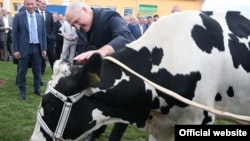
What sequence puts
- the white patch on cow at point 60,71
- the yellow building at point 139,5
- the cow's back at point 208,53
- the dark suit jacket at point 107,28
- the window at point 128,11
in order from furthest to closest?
the window at point 128,11
the yellow building at point 139,5
the dark suit jacket at point 107,28
the cow's back at point 208,53
the white patch on cow at point 60,71

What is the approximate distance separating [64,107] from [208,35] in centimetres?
147

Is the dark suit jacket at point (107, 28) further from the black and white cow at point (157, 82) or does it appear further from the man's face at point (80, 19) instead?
the black and white cow at point (157, 82)

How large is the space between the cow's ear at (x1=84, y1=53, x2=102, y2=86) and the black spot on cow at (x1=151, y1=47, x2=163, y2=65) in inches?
23.2

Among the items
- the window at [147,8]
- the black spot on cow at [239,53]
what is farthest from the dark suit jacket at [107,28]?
the window at [147,8]

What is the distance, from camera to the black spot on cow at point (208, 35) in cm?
325

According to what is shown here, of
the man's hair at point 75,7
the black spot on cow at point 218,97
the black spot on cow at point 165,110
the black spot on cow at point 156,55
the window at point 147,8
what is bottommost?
the window at point 147,8

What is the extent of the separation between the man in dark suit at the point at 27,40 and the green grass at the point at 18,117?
35cm

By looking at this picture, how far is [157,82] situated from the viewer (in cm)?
316

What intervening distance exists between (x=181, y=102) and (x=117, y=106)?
0.56 meters

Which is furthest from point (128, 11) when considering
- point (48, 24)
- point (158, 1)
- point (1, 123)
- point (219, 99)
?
point (219, 99)

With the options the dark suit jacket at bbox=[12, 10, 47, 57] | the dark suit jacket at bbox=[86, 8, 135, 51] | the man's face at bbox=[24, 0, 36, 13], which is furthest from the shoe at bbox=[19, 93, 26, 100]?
the dark suit jacket at bbox=[86, 8, 135, 51]

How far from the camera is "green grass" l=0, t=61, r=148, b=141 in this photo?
17.4 feet

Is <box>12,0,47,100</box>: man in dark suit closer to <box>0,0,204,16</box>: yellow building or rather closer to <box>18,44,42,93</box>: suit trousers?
<box>18,44,42,93</box>: suit trousers

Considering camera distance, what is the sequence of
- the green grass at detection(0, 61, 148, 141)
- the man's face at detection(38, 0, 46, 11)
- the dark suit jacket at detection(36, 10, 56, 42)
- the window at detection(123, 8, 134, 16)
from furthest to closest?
1. the window at detection(123, 8, 134, 16)
2. the dark suit jacket at detection(36, 10, 56, 42)
3. the man's face at detection(38, 0, 46, 11)
4. the green grass at detection(0, 61, 148, 141)
